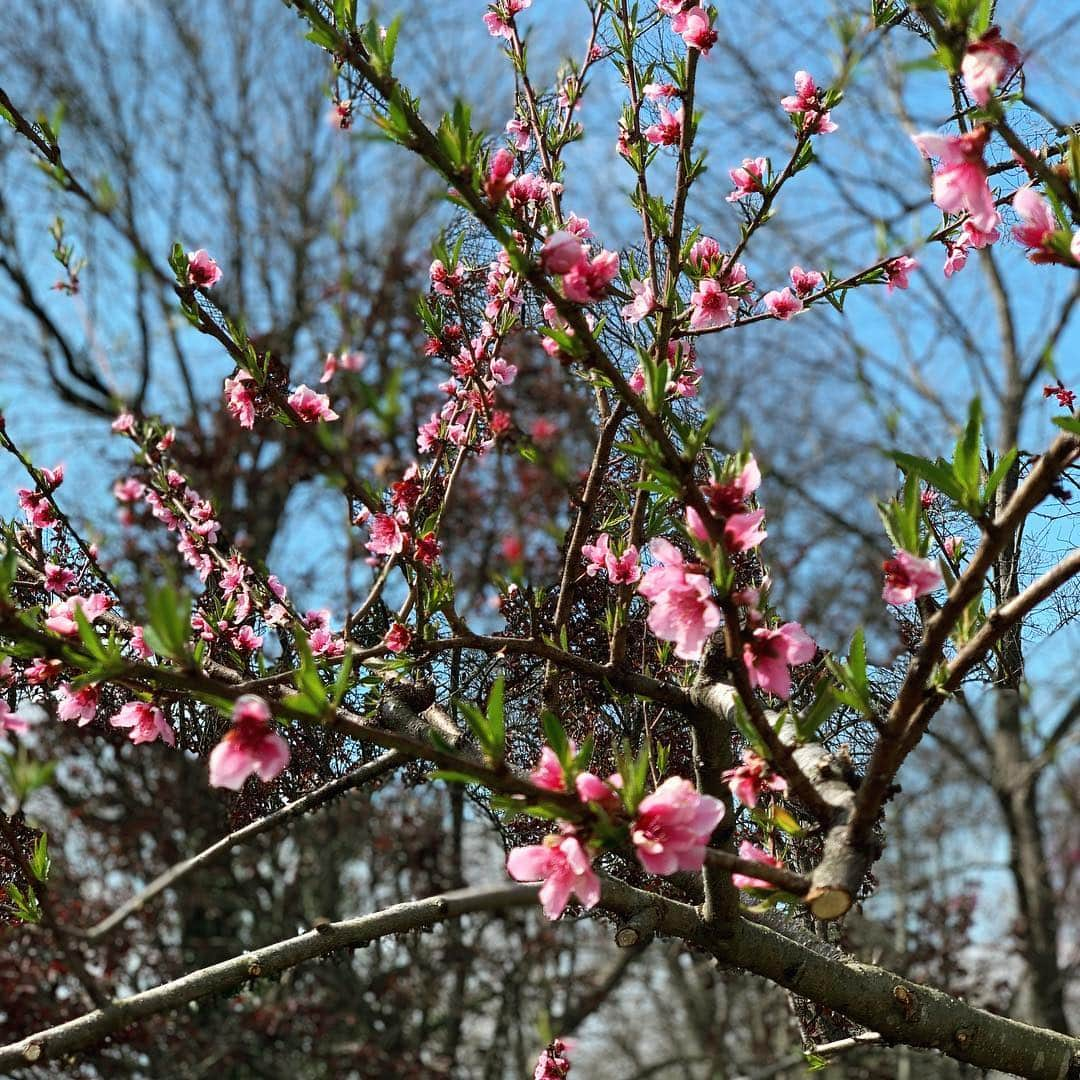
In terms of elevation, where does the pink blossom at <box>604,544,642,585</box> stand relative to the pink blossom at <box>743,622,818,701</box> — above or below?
above

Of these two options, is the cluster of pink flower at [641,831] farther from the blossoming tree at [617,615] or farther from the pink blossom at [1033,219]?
the pink blossom at [1033,219]

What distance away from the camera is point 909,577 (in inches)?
49.7

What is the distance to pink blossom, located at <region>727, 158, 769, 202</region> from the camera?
2177 mm

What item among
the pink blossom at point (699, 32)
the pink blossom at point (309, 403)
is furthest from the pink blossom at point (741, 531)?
the pink blossom at point (309, 403)

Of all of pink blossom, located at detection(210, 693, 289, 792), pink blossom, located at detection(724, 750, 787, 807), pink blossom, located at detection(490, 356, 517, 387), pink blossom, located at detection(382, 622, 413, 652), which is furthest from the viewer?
pink blossom, located at detection(490, 356, 517, 387)

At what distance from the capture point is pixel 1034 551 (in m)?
1.91

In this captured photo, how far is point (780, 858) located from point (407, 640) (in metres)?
0.82

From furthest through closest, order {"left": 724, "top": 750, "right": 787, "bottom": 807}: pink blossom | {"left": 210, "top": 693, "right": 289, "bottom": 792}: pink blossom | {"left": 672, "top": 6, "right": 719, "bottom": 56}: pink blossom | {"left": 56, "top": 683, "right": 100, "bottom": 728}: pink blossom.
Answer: {"left": 672, "top": 6, "right": 719, "bottom": 56}: pink blossom < {"left": 56, "top": 683, "right": 100, "bottom": 728}: pink blossom < {"left": 724, "top": 750, "right": 787, "bottom": 807}: pink blossom < {"left": 210, "top": 693, "right": 289, "bottom": 792}: pink blossom

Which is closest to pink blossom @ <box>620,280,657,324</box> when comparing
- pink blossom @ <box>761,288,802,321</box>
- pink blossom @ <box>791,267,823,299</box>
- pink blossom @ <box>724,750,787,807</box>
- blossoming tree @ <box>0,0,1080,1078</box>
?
blossoming tree @ <box>0,0,1080,1078</box>

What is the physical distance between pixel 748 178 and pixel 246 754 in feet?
5.27

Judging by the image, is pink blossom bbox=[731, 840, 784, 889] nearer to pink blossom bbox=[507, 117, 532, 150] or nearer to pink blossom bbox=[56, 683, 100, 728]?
pink blossom bbox=[56, 683, 100, 728]

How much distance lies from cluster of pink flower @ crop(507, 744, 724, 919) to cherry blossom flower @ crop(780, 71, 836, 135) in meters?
1.57

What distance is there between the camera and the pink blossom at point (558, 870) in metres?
1.17

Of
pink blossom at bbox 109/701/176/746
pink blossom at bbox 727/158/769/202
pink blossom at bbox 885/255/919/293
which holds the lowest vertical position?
pink blossom at bbox 109/701/176/746
